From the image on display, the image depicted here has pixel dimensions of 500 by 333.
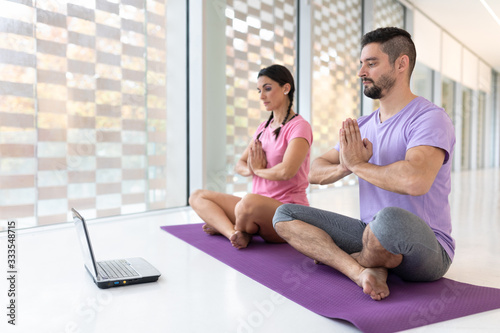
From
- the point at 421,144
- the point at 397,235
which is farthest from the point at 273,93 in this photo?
the point at 397,235

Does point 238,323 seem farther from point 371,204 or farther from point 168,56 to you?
point 168,56

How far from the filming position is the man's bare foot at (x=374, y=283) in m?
1.56

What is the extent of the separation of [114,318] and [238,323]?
425mm

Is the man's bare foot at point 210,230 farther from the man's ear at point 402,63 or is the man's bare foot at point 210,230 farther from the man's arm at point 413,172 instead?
the man's ear at point 402,63

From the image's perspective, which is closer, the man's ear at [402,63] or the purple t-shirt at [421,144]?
the purple t-shirt at [421,144]

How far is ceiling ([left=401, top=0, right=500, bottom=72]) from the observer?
25.2 feet

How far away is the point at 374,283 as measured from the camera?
1579mm

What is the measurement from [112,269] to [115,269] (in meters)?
0.01

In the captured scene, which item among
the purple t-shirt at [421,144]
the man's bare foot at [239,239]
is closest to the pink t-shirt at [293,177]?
the man's bare foot at [239,239]

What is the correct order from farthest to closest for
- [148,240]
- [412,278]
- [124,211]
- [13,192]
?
[124,211]
[13,192]
[148,240]
[412,278]

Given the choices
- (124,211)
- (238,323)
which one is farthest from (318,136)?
(238,323)

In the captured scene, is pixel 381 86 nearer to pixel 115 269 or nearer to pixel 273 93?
pixel 273 93

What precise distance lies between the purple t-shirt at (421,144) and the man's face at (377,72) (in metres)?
0.12

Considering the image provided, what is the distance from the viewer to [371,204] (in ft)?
6.10
